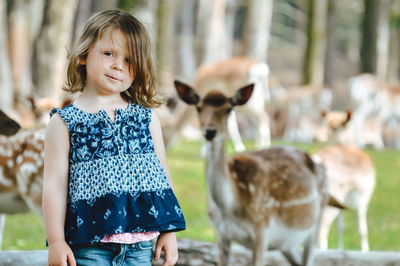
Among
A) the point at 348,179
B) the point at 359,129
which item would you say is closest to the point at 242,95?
the point at 348,179

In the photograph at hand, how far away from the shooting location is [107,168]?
2.44 meters

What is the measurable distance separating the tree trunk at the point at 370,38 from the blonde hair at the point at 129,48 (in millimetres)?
18207

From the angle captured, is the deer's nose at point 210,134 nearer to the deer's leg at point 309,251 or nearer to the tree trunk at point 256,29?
the deer's leg at point 309,251

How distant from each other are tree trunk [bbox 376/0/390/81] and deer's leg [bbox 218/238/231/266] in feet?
54.9

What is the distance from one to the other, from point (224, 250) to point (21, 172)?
1.60m

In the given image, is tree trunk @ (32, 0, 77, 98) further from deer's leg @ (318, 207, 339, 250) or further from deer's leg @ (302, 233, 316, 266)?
deer's leg @ (302, 233, 316, 266)

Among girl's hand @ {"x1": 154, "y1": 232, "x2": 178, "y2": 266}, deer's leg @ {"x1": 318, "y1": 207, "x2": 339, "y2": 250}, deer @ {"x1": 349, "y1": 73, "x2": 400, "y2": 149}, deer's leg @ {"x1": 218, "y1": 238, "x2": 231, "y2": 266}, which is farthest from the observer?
deer @ {"x1": 349, "y1": 73, "x2": 400, "y2": 149}

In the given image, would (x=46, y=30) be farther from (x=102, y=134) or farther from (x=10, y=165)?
(x=102, y=134)

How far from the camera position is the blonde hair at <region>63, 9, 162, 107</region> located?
2.49 meters

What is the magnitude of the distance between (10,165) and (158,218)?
2531mm

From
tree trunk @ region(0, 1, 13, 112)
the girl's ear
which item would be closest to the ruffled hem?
the girl's ear

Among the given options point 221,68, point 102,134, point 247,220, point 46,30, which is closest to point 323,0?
point 221,68

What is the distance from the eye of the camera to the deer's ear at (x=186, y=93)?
168 inches

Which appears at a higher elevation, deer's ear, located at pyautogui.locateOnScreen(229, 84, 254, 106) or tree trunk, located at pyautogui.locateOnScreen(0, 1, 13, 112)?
tree trunk, located at pyautogui.locateOnScreen(0, 1, 13, 112)
